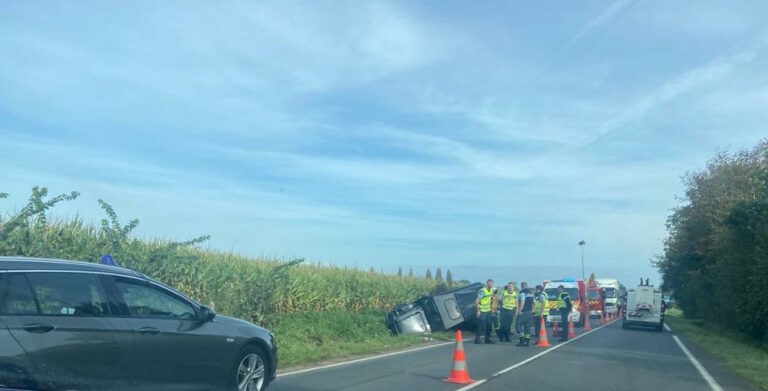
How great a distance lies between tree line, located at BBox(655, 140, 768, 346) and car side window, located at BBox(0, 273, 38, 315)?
20.7 meters

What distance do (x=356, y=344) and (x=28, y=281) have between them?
44.4 feet

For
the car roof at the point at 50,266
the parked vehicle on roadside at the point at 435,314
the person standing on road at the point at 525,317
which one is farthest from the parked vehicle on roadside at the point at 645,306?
the car roof at the point at 50,266

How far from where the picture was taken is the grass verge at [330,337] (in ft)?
54.4

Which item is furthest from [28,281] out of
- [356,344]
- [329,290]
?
[329,290]

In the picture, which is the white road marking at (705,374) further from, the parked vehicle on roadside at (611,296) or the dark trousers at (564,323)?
the parked vehicle on roadside at (611,296)

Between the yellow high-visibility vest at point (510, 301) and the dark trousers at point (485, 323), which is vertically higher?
the yellow high-visibility vest at point (510, 301)

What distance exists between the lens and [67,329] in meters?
7.41

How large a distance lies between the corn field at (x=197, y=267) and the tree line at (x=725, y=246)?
13.6m

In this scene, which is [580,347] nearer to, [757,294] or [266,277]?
[757,294]

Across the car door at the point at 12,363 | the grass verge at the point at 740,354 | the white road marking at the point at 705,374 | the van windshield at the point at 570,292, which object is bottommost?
the white road marking at the point at 705,374

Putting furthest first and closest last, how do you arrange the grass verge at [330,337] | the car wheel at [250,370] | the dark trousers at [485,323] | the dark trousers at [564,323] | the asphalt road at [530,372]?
the dark trousers at [564,323]
the dark trousers at [485,323]
the grass verge at [330,337]
the asphalt road at [530,372]
the car wheel at [250,370]

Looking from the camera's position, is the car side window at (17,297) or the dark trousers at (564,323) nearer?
the car side window at (17,297)

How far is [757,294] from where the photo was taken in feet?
74.9

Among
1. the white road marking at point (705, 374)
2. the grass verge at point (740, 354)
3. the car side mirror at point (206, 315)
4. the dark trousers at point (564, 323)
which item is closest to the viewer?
the car side mirror at point (206, 315)
